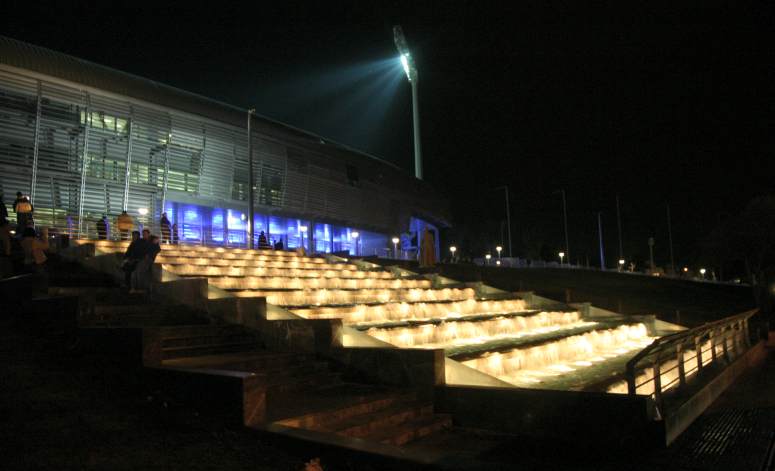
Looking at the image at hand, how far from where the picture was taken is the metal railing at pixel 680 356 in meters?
6.30

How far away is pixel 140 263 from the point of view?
11.9 meters

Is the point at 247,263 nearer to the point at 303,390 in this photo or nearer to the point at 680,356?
the point at 303,390

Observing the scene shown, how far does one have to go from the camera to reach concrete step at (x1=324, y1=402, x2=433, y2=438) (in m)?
6.50

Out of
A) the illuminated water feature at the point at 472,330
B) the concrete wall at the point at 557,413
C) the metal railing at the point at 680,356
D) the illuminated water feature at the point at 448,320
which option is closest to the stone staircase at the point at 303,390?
the concrete wall at the point at 557,413

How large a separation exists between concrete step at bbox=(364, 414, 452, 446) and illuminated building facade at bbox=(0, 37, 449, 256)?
1842 cm

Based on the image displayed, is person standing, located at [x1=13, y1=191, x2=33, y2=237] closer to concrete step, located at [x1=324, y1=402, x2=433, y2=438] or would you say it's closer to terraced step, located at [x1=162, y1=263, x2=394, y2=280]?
terraced step, located at [x1=162, y1=263, x2=394, y2=280]

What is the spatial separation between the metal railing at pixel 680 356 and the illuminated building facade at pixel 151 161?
64.3ft

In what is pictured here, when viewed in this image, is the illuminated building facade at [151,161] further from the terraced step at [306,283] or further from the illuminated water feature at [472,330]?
the illuminated water feature at [472,330]

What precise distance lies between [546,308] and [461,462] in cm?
1080

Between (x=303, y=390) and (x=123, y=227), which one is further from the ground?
(x=123, y=227)

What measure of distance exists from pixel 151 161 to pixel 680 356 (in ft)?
86.3

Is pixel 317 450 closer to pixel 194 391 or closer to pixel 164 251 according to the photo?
pixel 194 391

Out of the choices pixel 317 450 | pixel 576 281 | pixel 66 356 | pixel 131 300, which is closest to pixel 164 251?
pixel 131 300

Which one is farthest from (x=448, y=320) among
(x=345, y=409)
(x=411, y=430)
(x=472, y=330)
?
(x=345, y=409)
